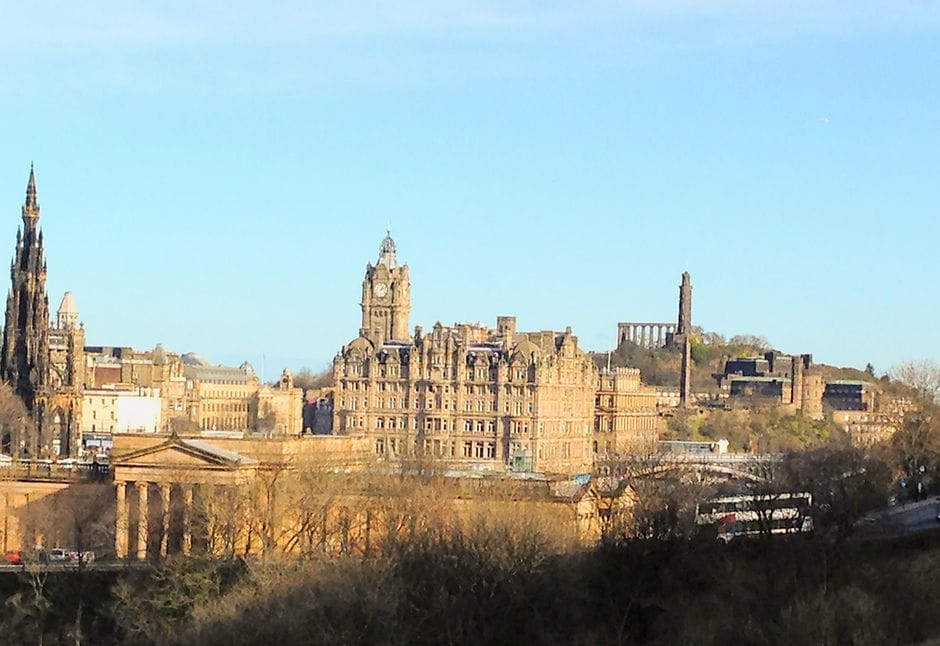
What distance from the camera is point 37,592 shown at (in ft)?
281

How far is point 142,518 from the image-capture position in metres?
99.6

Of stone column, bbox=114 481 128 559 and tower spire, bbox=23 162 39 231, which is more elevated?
tower spire, bbox=23 162 39 231

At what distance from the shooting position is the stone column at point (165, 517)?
94875mm

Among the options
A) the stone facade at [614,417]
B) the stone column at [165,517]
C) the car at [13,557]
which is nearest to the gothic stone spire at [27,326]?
the car at [13,557]

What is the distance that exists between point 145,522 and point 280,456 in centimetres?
1205

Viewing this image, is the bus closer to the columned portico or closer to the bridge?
the bridge

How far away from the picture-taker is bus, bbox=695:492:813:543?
90562mm

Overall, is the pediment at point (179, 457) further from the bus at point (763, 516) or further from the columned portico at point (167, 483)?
the bus at point (763, 516)

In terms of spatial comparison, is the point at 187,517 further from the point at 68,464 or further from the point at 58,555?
the point at 68,464

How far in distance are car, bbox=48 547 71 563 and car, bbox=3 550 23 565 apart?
1285 millimetres

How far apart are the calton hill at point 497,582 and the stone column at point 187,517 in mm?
838

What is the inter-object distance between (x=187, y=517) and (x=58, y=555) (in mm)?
6839

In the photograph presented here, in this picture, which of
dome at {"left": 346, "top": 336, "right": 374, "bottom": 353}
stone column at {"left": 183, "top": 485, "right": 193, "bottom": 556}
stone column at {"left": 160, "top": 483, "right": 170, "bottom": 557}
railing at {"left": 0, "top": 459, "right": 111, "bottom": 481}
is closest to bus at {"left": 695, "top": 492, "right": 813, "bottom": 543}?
stone column at {"left": 183, "top": 485, "right": 193, "bottom": 556}

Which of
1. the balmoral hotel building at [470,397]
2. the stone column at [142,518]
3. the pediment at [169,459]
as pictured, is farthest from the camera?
the balmoral hotel building at [470,397]
